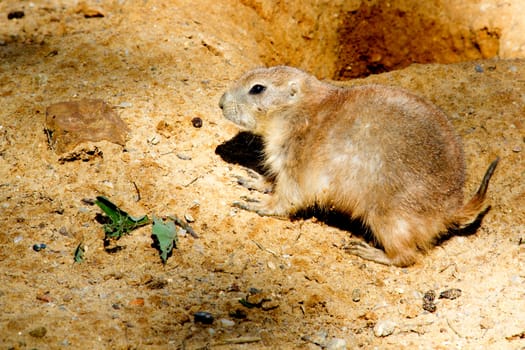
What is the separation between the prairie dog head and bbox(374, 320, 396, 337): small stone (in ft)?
6.34

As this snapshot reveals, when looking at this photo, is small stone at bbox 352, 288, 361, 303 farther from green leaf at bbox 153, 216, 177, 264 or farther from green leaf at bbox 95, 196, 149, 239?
green leaf at bbox 95, 196, 149, 239

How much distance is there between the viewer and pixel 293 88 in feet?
15.8

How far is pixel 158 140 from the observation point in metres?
4.96

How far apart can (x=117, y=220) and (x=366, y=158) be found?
1864mm

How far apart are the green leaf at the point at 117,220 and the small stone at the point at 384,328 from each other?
1.79 m

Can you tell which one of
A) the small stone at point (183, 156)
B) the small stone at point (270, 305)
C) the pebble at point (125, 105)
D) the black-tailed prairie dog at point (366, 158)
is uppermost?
the black-tailed prairie dog at point (366, 158)

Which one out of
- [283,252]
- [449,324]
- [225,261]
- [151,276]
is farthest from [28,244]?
[449,324]

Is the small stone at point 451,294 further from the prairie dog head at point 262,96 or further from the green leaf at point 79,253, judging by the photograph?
the green leaf at point 79,253

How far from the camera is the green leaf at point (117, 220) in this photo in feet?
13.4

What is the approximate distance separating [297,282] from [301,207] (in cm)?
81

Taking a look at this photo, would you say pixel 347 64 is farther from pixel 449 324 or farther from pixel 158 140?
pixel 449 324

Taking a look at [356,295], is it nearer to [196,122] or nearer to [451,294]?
[451,294]

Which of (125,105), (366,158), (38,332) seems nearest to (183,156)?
(125,105)

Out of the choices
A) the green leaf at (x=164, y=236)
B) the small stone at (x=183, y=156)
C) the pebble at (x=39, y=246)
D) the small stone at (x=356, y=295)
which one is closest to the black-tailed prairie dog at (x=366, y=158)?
the small stone at (x=356, y=295)
